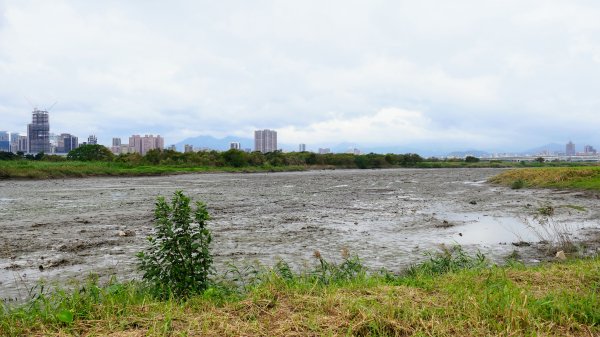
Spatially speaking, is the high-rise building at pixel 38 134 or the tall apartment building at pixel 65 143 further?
the tall apartment building at pixel 65 143

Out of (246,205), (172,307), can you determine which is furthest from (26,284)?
(246,205)

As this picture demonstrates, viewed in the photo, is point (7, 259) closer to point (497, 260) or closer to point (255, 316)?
point (255, 316)

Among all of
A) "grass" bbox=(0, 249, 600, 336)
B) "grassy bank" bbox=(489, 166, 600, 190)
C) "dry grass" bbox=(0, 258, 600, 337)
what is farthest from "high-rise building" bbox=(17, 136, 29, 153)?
"dry grass" bbox=(0, 258, 600, 337)

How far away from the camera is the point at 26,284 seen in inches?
A: 345

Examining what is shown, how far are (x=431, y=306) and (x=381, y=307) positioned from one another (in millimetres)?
745

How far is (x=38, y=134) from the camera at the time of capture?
521 feet

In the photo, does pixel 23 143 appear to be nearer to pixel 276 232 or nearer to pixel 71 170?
pixel 71 170

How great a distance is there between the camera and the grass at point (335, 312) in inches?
193

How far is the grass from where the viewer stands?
4.91 metres

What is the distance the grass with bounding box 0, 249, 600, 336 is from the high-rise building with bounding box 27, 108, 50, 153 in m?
177

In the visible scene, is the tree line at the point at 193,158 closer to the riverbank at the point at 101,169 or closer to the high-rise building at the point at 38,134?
the riverbank at the point at 101,169

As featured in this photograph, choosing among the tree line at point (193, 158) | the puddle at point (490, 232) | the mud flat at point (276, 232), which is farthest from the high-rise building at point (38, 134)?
the puddle at point (490, 232)

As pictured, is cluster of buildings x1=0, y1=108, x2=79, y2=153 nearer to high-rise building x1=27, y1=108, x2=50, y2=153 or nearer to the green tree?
high-rise building x1=27, y1=108, x2=50, y2=153

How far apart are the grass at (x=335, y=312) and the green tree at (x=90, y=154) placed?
305 ft
